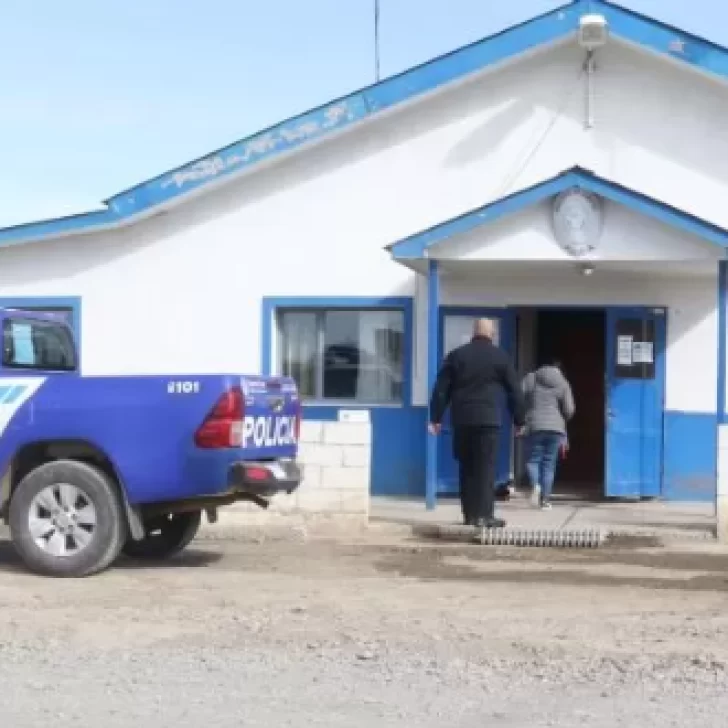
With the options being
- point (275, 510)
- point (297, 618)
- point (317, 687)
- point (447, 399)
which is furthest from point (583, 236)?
point (317, 687)

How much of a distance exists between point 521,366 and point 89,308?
515 cm

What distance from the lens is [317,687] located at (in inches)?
258

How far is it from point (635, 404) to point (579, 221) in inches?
98.7

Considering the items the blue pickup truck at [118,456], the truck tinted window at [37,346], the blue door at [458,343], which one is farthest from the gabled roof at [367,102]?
the blue pickup truck at [118,456]

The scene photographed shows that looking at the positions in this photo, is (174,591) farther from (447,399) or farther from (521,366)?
(521,366)

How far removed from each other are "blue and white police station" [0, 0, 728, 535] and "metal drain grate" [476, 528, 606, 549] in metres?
1.93

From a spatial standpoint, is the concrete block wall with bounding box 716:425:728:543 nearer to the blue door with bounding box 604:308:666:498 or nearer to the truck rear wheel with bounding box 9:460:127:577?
the blue door with bounding box 604:308:666:498

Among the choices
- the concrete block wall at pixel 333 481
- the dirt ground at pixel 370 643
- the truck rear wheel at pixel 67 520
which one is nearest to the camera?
the dirt ground at pixel 370 643

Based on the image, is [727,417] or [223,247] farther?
[223,247]

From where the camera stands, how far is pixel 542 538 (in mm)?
11516

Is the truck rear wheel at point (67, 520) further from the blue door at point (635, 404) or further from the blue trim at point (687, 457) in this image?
the blue trim at point (687, 457)

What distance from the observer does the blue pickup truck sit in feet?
31.0

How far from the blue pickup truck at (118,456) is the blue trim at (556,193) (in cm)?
386

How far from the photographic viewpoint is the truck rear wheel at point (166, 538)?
1070 centimetres
